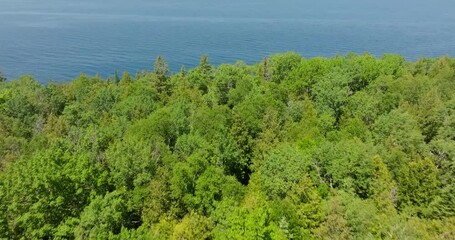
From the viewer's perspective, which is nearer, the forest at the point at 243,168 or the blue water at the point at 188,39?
the forest at the point at 243,168

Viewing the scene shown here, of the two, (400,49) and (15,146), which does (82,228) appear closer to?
(15,146)

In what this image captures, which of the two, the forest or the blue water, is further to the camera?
the blue water

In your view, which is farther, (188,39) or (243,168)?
(188,39)

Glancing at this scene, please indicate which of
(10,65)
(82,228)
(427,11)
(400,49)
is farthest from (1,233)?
(427,11)
